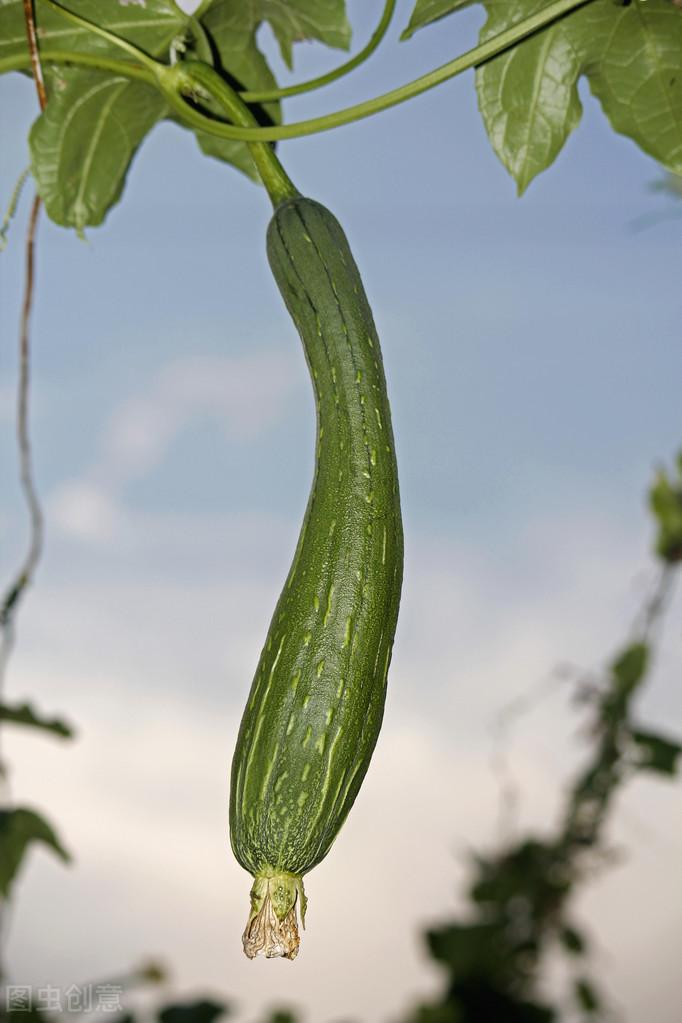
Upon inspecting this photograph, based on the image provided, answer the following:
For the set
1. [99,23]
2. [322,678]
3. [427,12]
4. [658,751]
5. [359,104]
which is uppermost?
[99,23]

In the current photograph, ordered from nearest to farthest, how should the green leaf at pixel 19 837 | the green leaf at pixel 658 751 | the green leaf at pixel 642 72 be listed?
1. the green leaf at pixel 642 72
2. the green leaf at pixel 19 837
3. the green leaf at pixel 658 751

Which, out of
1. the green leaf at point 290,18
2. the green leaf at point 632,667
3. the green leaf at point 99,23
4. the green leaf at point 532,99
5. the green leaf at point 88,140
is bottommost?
the green leaf at point 632,667

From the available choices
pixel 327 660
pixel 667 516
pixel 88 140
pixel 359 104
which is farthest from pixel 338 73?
pixel 667 516

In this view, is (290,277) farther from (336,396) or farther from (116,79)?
(116,79)

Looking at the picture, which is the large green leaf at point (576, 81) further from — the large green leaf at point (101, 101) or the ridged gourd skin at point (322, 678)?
the ridged gourd skin at point (322, 678)

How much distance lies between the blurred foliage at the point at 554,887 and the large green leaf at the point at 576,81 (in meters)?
1.29

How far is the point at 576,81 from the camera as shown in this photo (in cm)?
80

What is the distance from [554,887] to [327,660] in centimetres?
184

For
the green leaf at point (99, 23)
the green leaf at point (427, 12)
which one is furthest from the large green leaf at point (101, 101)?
the green leaf at point (427, 12)

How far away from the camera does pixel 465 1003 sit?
201 cm

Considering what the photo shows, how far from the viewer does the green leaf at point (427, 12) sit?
0.73 meters

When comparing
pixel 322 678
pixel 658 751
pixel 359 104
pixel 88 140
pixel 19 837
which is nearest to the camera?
pixel 322 678

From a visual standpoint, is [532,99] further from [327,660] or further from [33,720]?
[33,720]

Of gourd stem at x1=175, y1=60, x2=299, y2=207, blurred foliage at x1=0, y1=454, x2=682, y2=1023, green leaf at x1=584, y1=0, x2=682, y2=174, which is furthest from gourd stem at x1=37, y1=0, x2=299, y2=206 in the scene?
blurred foliage at x1=0, y1=454, x2=682, y2=1023
